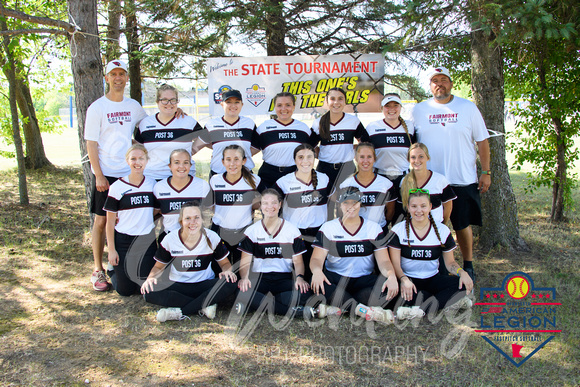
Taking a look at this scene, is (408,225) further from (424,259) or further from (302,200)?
(302,200)

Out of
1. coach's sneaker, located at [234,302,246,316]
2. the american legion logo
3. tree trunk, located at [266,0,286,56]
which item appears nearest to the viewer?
the american legion logo

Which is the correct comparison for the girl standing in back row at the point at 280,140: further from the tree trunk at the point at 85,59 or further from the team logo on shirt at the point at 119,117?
the tree trunk at the point at 85,59

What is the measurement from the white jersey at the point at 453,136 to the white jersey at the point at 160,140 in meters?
2.47

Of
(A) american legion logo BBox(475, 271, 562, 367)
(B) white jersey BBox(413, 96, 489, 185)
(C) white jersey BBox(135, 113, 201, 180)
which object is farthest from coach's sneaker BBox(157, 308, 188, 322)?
(B) white jersey BBox(413, 96, 489, 185)

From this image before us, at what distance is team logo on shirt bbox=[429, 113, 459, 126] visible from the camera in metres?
4.47

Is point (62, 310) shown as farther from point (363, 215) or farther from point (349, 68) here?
point (349, 68)

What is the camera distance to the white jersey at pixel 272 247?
4.11m

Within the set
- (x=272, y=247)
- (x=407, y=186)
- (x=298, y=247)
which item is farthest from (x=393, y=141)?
(x=272, y=247)

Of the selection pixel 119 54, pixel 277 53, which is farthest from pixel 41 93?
pixel 277 53

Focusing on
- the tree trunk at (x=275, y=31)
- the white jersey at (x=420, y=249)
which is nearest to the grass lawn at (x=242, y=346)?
the white jersey at (x=420, y=249)

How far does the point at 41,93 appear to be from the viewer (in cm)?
1250

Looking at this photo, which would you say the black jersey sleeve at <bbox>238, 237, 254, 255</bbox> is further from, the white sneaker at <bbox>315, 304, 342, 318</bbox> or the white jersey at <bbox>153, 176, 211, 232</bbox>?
the white sneaker at <bbox>315, 304, 342, 318</bbox>

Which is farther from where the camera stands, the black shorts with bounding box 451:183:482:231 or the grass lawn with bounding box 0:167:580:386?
the black shorts with bounding box 451:183:482:231

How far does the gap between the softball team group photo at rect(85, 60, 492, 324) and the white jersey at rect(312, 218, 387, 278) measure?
0.04 feet
